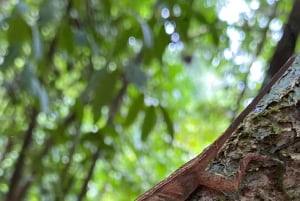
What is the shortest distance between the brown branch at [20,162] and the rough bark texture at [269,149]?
115cm

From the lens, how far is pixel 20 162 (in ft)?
5.30

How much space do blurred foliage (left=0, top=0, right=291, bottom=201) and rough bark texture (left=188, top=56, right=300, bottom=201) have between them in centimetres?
60

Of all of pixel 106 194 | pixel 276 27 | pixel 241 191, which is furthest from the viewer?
pixel 106 194

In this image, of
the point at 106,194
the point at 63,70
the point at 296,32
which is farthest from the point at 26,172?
the point at 296,32

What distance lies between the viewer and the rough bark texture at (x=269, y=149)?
0.45 metres

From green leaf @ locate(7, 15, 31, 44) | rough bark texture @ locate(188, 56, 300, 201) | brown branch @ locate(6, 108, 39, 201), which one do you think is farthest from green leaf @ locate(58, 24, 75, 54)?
rough bark texture @ locate(188, 56, 300, 201)

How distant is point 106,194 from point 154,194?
1772 mm

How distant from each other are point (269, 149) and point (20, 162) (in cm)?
123

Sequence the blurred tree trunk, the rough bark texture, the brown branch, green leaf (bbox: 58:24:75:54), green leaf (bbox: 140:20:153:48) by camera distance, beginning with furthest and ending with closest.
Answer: the brown branch < green leaf (bbox: 58:24:75:54) < green leaf (bbox: 140:20:153:48) < the blurred tree trunk < the rough bark texture

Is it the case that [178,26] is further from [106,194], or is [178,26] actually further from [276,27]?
[106,194]

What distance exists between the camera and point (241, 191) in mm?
449

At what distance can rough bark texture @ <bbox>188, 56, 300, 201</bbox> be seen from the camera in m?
0.45

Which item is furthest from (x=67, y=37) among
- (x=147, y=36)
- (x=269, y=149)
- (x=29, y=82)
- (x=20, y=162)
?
(x=269, y=149)

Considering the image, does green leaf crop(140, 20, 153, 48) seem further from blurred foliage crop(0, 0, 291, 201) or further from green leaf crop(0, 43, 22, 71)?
green leaf crop(0, 43, 22, 71)
